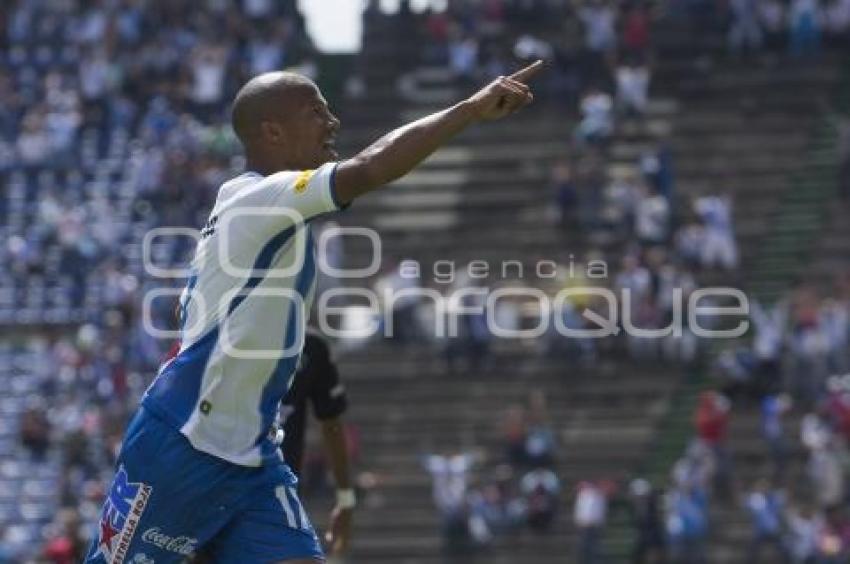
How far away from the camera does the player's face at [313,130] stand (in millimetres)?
9641

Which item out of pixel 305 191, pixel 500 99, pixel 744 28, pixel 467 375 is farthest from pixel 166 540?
pixel 744 28

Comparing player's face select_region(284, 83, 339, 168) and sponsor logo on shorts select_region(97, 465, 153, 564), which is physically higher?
player's face select_region(284, 83, 339, 168)

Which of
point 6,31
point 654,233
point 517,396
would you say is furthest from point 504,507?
point 6,31

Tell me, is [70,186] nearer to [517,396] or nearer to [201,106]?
[201,106]

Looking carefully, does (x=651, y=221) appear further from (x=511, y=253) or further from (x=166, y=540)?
(x=166, y=540)

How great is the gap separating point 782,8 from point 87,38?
10147 mm

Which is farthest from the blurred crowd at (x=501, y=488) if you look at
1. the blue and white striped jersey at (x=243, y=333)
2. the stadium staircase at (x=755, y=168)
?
the blue and white striped jersey at (x=243, y=333)

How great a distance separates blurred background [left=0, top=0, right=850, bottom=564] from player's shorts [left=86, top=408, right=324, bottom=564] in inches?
627

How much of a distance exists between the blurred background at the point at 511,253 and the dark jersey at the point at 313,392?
1352 cm

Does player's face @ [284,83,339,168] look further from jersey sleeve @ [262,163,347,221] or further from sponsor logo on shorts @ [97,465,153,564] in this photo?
sponsor logo on shorts @ [97,465,153,564]

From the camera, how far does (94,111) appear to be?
121ft

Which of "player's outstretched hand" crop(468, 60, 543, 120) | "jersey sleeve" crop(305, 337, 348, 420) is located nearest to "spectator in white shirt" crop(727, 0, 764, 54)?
"jersey sleeve" crop(305, 337, 348, 420)

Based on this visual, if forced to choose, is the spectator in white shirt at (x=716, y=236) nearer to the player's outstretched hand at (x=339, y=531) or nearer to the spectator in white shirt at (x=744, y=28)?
the spectator in white shirt at (x=744, y=28)

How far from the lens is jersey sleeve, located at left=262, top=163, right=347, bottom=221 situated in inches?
357
